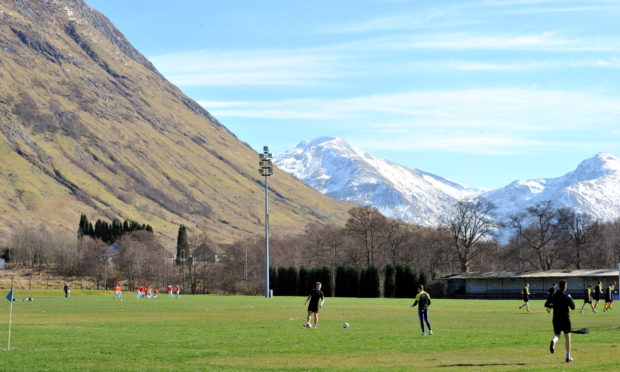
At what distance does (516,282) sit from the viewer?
449ft

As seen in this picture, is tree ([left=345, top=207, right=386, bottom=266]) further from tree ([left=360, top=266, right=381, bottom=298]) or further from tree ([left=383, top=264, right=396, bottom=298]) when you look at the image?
tree ([left=383, top=264, right=396, bottom=298])

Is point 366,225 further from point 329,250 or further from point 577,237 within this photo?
point 577,237

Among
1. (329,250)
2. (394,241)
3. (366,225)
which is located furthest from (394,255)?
(329,250)

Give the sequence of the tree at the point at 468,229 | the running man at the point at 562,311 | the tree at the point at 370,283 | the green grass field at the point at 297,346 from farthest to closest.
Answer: the tree at the point at 468,229 → the tree at the point at 370,283 → the running man at the point at 562,311 → the green grass field at the point at 297,346

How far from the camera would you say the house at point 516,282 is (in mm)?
128000

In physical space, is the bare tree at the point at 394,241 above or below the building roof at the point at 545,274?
above

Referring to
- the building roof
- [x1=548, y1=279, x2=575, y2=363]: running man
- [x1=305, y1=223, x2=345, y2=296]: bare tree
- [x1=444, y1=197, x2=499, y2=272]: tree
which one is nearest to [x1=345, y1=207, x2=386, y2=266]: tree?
[x1=305, y1=223, x2=345, y2=296]: bare tree

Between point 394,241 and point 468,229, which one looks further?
point 394,241

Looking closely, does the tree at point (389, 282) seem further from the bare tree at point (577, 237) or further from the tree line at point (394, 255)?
the bare tree at point (577, 237)

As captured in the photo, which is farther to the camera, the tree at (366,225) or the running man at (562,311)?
the tree at (366,225)

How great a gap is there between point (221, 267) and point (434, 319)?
134564 mm

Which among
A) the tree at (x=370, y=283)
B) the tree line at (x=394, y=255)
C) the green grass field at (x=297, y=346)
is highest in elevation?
the tree line at (x=394, y=255)

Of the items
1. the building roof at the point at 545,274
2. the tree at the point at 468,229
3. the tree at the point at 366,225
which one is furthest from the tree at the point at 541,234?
the tree at the point at 366,225

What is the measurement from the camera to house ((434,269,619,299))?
128m
